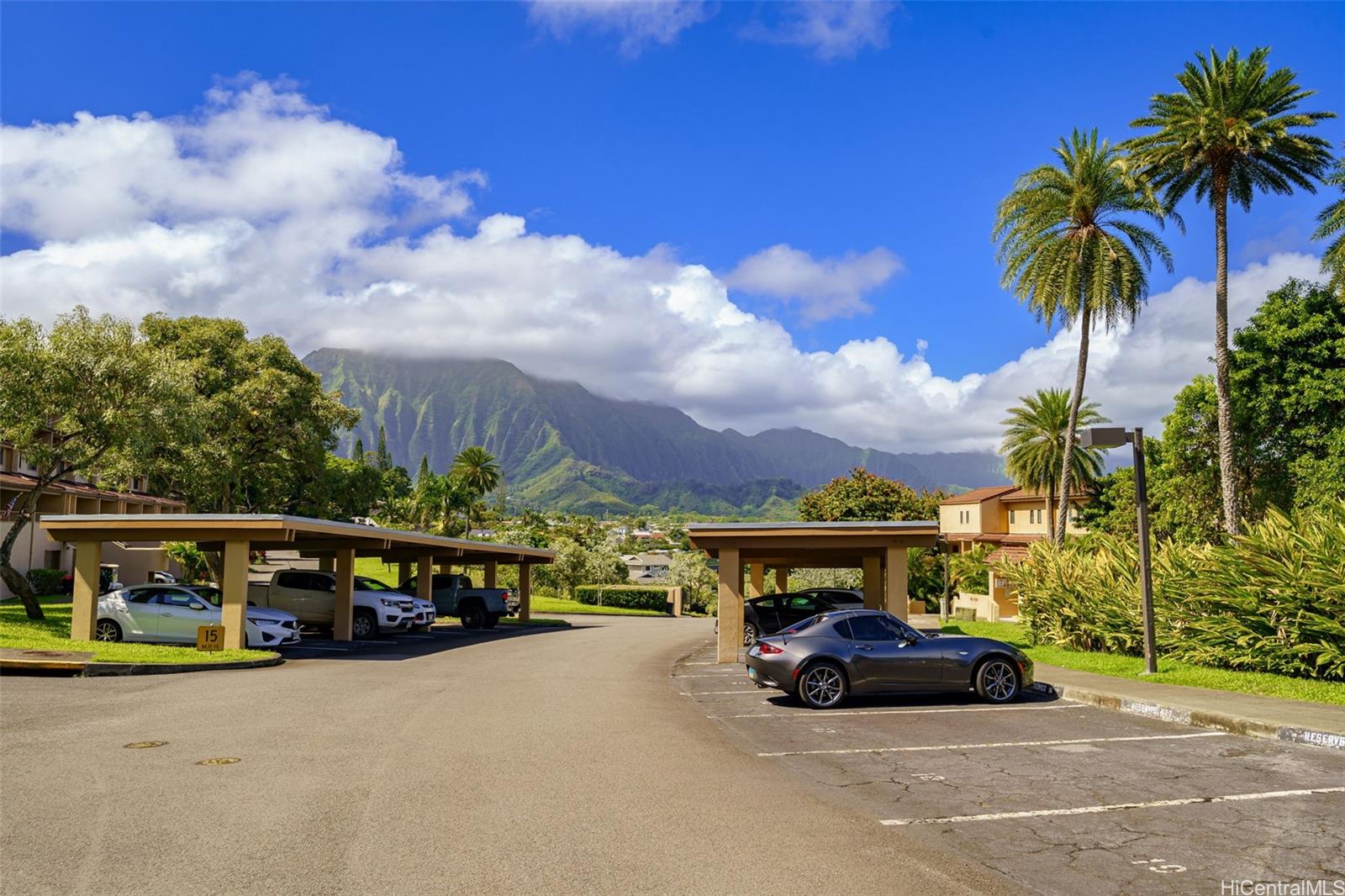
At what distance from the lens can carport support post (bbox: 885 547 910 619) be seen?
20953 mm

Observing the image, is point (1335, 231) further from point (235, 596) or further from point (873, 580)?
point (235, 596)

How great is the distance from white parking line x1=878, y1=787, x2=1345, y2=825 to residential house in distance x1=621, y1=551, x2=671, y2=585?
315ft

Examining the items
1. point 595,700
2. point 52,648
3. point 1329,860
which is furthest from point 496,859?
point 52,648

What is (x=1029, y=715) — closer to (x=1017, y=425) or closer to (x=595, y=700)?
(x=595, y=700)

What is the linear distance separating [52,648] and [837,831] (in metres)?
17.0

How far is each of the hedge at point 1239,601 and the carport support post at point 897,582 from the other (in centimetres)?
434

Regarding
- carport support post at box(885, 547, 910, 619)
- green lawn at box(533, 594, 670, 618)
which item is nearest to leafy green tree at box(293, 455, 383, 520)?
green lawn at box(533, 594, 670, 618)

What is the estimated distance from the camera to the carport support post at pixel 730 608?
21.0m

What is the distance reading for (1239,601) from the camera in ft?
54.4

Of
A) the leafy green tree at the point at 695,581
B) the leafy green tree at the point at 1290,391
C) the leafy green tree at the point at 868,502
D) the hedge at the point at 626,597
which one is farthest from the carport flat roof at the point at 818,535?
the leafy green tree at the point at 695,581

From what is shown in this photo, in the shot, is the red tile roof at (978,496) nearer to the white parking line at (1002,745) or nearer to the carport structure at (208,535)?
the carport structure at (208,535)

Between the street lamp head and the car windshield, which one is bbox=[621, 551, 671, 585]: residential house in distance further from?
the street lamp head

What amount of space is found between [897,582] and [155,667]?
14.3 meters

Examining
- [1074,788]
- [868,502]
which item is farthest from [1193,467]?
[1074,788]
